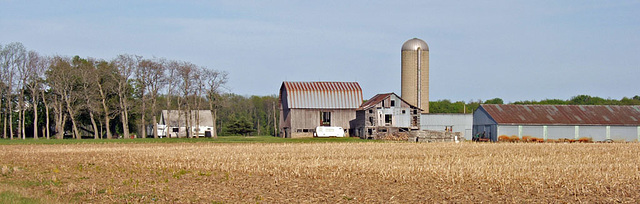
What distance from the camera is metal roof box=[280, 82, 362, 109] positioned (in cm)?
8554

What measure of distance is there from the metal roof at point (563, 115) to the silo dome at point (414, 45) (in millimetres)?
14114

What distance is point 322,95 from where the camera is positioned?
86438 mm

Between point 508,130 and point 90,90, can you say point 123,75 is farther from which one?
point 508,130

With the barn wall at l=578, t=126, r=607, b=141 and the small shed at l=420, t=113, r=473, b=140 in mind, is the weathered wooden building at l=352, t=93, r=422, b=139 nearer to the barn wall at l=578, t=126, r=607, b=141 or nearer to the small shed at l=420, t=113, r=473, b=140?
the small shed at l=420, t=113, r=473, b=140

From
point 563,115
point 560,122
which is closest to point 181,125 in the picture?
point 563,115

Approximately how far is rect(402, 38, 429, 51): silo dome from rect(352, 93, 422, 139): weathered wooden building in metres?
9.65

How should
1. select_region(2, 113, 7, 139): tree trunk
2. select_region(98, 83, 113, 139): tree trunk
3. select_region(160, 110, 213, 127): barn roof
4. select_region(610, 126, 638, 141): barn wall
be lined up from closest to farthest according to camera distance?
select_region(610, 126, 638, 141): barn wall
select_region(98, 83, 113, 139): tree trunk
select_region(2, 113, 7, 139): tree trunk
select_region(160, 110, 213, 127): barn roof

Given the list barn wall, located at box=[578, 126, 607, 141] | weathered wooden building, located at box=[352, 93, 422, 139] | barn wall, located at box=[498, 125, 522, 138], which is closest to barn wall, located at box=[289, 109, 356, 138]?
weathered wooden building, located at box=[352, 93, 422, 139]

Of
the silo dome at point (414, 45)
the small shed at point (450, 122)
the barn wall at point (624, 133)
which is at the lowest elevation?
the barn wall at point (624, 133)

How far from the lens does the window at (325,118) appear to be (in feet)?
282

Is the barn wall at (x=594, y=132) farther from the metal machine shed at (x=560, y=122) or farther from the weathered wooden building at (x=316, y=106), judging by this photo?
the weathered wooden building at (x=316, y=106)

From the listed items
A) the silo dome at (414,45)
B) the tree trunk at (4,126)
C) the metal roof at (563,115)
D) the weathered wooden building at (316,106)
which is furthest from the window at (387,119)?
the tree trunk at (4,126)

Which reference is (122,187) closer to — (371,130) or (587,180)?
(587,180)

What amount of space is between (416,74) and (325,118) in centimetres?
1300
